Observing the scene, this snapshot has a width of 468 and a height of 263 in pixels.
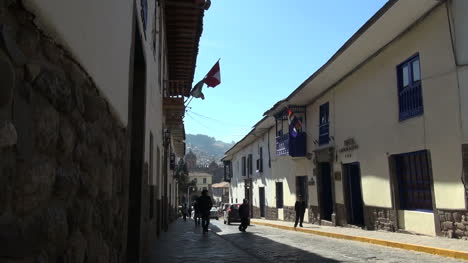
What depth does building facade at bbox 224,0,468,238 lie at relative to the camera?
36.2 ft

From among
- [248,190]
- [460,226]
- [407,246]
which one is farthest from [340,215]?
[248,190]

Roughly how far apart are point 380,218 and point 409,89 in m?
4.62

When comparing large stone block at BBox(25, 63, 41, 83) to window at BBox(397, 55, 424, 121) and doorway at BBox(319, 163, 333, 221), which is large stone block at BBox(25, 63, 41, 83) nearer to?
window at BBox(397, 55, 424, 121)

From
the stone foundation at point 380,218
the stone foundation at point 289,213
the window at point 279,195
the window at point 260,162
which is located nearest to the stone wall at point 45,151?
the stone foundation at point 380,218

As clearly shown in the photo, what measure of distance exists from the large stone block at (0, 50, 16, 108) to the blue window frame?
18856 millimetres

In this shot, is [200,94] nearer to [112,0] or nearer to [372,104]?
[372,104]

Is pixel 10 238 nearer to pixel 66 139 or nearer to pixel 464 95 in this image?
pixel 66 139

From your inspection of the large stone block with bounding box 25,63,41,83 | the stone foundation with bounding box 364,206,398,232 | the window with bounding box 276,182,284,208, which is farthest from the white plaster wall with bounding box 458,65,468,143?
the window with bounding box 276,182,284,208

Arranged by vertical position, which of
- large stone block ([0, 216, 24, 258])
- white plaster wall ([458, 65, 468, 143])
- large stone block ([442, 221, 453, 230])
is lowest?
large stone block ([442, 221, 453, 230])

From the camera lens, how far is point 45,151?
1955 millimetres

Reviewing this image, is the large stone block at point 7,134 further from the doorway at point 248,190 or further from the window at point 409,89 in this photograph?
the doorway at point 248,190

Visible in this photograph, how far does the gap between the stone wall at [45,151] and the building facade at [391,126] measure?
9.99 m

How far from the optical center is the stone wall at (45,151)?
157 centimetres

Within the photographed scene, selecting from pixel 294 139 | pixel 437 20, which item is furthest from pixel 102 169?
pixel 294 139
